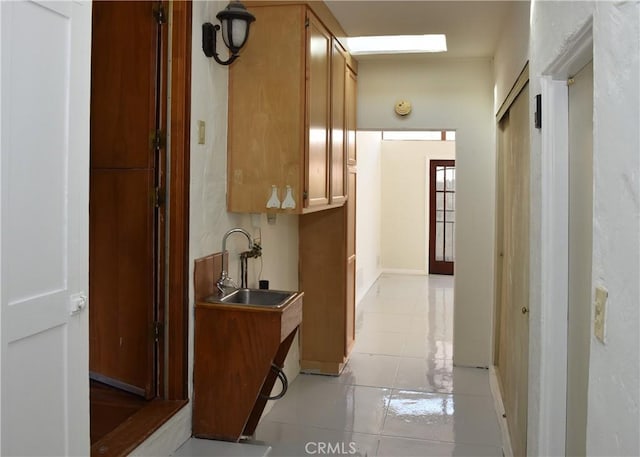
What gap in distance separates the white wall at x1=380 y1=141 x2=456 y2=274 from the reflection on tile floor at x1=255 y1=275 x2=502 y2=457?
372 centimetres

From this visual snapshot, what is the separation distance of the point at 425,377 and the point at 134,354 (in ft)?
8.38

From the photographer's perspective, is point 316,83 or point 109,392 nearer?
point 109,392

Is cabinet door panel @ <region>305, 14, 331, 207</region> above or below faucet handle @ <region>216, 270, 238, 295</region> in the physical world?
above

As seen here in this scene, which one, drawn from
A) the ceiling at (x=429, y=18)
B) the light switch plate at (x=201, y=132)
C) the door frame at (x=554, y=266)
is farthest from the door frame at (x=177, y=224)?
the door frame at (x=554, y=266)

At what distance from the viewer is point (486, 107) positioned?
14.8 feet

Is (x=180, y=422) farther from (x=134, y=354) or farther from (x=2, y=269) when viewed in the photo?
(x=2, y=269)

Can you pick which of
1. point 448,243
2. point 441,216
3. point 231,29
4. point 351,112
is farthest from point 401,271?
point 231,29

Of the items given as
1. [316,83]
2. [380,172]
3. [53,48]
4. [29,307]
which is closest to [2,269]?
[29,307]

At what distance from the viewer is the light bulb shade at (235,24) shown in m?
2.47

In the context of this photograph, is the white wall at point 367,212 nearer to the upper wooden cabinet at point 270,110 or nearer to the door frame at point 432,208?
the door frame at point 432,208

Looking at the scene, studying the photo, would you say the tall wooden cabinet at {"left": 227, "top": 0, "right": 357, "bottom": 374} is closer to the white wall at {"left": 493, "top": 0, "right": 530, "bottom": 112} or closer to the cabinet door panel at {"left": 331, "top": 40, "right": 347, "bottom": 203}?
the cabinet door panel at {"left": 331, "top": 40, "right": 347, "bottom": 203}

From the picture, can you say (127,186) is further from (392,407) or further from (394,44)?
(394,44)

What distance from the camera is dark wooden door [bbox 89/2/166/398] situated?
236 centimetres

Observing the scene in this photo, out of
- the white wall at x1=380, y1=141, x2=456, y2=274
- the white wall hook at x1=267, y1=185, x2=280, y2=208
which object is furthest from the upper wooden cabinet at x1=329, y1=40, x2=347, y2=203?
the white wall at x1=380, y1=141, x2=456, y2=274
